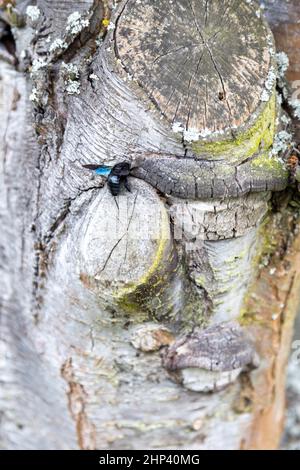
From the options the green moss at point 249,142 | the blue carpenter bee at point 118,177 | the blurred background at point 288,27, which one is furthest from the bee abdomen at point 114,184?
the blurred background at point 288,27

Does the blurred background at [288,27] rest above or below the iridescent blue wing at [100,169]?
above

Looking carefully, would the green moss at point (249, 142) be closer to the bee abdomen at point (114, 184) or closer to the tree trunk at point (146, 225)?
the tree trunk at point (146, 225)

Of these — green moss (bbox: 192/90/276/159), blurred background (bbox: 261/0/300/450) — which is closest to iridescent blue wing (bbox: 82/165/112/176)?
green moss (bbox: 192/90/276/159)

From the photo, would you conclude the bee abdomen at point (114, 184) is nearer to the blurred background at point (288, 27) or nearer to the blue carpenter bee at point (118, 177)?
the blue carpenter bee at point (118, 177)

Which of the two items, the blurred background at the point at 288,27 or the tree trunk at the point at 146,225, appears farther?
the blurred background at the point at 288,27

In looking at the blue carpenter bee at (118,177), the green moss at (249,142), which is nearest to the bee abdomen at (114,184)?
the blue carpenter bee at (118,177)

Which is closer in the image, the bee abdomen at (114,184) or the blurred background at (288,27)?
the bee abdomen at (114,184)
